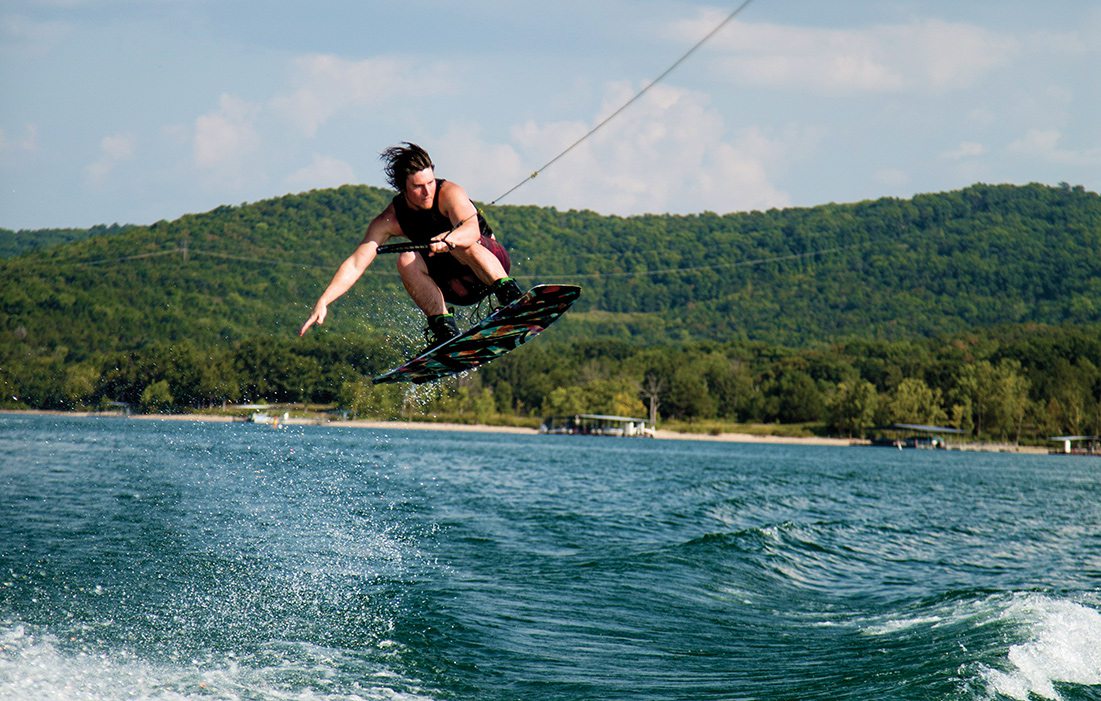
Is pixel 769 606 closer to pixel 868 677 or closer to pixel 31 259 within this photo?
pixel 868 677

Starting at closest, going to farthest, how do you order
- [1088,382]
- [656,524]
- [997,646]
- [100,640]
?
[100,640], [997,646], [656,524], [1088,382]

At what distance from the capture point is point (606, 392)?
380 feet

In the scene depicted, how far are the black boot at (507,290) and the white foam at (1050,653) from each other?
497 cm

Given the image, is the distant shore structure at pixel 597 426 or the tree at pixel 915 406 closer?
the tree at pixel 915 406

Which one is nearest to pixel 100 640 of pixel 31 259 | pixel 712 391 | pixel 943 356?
pixel 31 259

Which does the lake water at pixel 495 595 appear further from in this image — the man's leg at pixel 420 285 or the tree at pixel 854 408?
the tree at pixel 854 408

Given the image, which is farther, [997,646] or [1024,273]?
[1024,273]

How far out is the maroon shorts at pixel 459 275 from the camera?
8.70 m

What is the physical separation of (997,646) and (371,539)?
28.9 feet

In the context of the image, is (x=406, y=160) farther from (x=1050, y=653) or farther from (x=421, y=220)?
(x=1050, y=653)

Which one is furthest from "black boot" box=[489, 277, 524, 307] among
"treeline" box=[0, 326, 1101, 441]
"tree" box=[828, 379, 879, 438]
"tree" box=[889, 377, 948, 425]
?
"tree" box=[889, 377, 948, 425]

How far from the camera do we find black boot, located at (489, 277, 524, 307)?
8.55 m

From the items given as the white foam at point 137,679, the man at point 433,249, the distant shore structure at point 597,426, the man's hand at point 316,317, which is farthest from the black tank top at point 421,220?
the distant shore structure at point 597,426

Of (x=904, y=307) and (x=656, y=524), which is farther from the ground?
(x=904, y=307)
